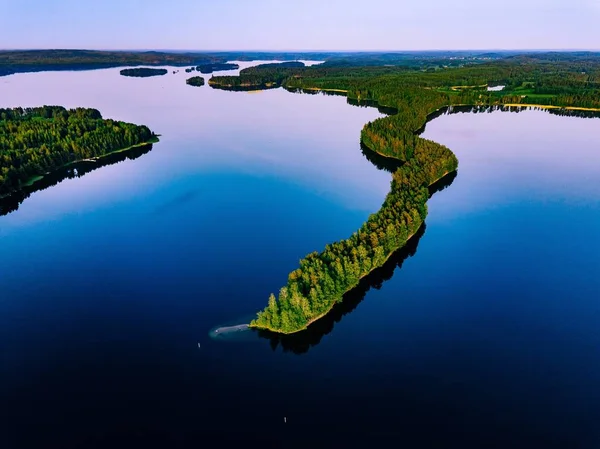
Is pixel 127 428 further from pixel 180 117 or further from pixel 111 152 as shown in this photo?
pixel 180 117

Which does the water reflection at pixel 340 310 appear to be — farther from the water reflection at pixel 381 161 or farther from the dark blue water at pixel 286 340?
the water reflection at pixel 381 161

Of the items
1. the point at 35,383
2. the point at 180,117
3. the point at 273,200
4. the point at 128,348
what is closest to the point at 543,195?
the point at 273,200

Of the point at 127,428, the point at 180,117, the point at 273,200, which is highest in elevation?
the point at 180,117

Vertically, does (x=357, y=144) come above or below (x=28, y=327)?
above

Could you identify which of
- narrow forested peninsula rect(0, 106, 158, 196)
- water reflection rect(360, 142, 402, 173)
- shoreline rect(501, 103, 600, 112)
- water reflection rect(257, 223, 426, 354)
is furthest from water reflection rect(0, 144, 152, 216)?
shoreline rect(501, 103, 600, 112)

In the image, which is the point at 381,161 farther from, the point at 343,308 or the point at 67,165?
the point at 67,165

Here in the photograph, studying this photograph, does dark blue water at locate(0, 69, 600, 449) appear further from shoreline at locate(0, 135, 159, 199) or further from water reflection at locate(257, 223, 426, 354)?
shoreline at locate(0, 135, 159, 199)
